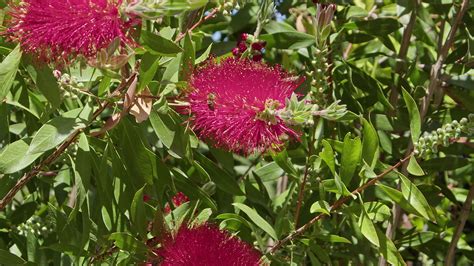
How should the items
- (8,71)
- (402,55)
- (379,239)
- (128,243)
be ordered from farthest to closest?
1. (402,55)
2. (379,239)
3. (128,243)
4. (8,71)

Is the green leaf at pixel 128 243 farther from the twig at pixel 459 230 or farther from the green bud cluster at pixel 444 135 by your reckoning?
the twig at pixel 459 230

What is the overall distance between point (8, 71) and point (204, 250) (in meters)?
0.42

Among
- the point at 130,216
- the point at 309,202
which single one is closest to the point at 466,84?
the point at 309,202

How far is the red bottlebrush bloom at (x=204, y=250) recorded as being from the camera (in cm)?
141

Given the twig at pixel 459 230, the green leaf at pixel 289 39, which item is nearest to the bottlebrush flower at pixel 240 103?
the green leaf at pixel 289 39

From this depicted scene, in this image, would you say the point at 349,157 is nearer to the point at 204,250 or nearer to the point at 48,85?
the point at 204,250

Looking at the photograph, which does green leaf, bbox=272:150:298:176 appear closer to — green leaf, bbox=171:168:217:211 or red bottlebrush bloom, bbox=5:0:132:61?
green leaf, bbox=171:168:217:211

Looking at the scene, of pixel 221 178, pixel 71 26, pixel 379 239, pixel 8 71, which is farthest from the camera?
pixel 221 178

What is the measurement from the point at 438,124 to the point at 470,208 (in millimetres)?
198

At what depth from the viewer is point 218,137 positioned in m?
1.38

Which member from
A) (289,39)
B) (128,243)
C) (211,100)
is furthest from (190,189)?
(289,39)

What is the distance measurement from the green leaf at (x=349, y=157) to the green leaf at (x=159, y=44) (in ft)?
1.34

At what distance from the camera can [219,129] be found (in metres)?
1.36

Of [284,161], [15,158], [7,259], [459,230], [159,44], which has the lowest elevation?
[459,230]
